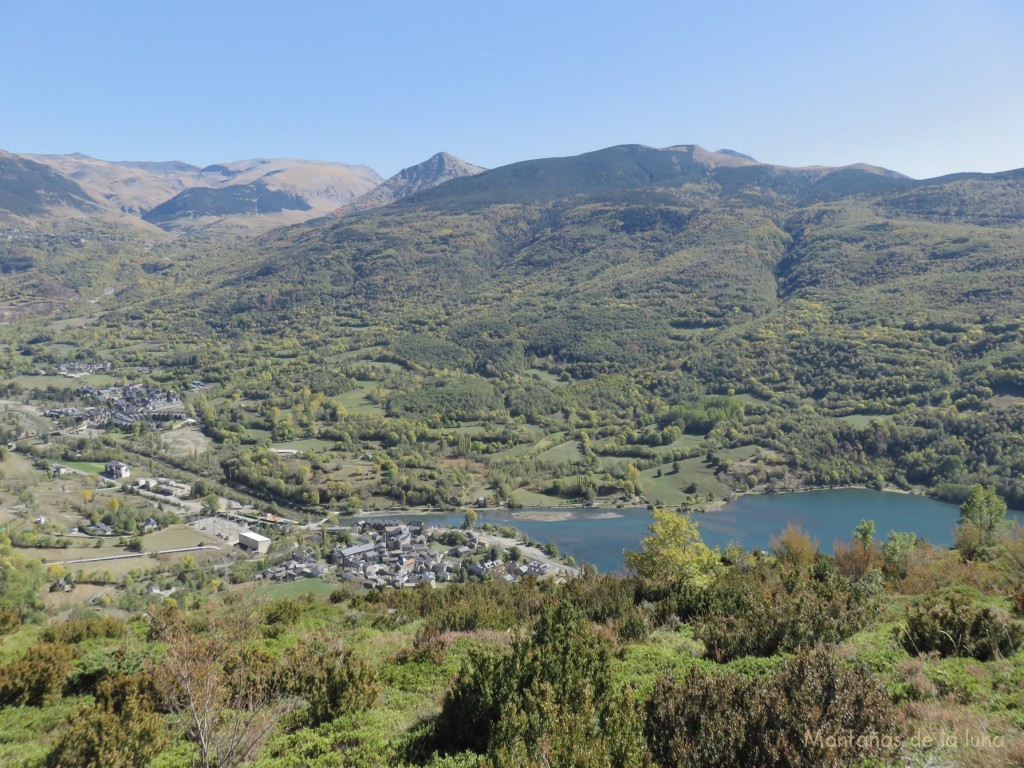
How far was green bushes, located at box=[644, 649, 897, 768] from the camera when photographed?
16.1 feet

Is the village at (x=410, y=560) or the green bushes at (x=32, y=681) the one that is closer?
the green bushes at (x=32, y=681)

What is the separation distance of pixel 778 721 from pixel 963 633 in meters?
5.81

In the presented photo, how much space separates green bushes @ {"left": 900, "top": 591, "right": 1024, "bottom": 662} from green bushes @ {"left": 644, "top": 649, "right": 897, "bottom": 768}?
13.1 feet

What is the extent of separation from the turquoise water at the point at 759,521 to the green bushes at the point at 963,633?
4748 centimetres

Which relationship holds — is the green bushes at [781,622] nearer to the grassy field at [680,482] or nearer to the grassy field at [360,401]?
the grassy field at [680,482]

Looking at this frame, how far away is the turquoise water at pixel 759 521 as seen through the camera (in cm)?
6050

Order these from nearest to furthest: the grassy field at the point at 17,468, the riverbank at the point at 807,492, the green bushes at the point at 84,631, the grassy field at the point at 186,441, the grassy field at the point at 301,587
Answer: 1. the green bushes at the point at 84,631
2. the grassy field at the point at 301,587
3. the grassy field at the point at 17,468
4. the riverbank at the point at 807,492
5. the grassy field at the point at 186,441

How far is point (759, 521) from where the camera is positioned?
221 feet

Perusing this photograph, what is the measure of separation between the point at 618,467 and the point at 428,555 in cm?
3829

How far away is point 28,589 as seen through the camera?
36.3 meters

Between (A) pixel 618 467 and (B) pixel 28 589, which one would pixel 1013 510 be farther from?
(B) pixel 28 589

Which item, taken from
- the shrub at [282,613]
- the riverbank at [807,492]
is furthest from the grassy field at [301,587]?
the riverbank at [807,492]

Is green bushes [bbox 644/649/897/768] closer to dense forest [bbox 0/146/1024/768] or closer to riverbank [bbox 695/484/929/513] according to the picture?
dense forest [bbox 0/146/1024/768]

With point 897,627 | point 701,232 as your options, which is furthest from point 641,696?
point 701,232
